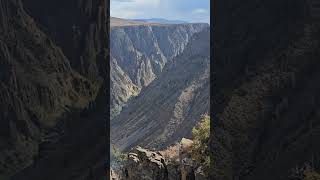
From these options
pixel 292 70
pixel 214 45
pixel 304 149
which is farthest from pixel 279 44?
pixel 304 149

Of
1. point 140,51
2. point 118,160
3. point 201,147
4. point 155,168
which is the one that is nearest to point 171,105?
point 118,160

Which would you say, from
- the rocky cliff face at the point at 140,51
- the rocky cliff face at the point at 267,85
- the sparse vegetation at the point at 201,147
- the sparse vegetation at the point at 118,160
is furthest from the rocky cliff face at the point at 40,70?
the rocky cliff face at the point at 140,51

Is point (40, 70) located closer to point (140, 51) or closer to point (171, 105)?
point (171, 105)

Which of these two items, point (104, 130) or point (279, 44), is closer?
point (279, 44)

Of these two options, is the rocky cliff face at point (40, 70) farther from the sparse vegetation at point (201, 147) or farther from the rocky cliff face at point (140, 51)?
the rocky cliff face at point (140, 51)

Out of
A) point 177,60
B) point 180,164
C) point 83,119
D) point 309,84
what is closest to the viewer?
point 309,84

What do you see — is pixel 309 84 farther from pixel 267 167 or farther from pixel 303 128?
pixel 267 167

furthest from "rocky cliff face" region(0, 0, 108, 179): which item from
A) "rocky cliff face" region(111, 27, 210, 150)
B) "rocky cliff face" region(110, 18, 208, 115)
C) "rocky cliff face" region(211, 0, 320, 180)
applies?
"rocky cliff face" region(110, 18, 208, 115)
